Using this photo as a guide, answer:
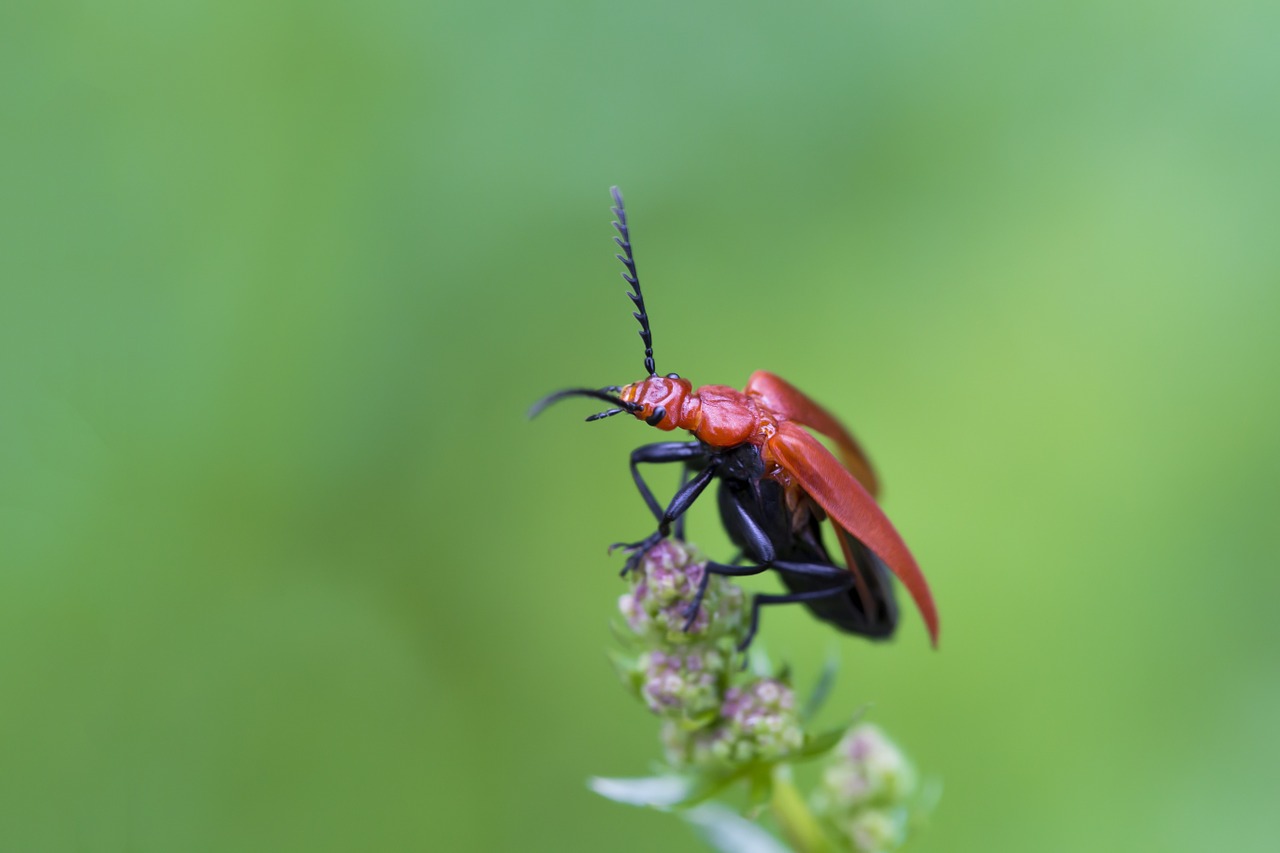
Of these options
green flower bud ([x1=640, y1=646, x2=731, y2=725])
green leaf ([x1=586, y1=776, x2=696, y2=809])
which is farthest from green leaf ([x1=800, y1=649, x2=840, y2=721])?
green leaf ([x1=586, y1=776, x2=696, y2=809])

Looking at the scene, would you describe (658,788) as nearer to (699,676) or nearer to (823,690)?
(699,676)

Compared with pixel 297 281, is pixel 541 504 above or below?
below

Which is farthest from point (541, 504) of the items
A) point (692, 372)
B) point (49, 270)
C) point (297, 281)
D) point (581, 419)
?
point (49, 270)

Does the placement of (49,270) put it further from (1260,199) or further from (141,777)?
(1260,199)

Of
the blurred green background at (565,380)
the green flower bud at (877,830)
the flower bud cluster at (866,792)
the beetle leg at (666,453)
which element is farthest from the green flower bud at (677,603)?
the blurred green background at (565,380)

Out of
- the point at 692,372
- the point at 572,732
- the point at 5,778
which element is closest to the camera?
the point at 5,778

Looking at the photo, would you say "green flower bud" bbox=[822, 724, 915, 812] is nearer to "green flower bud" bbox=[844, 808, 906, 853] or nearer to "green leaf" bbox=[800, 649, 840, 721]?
"green flower bud" bbox=[844, 808, 906, 853]

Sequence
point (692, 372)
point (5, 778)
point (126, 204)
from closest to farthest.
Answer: point (5, 778) → point (126, 204) → point (692, 372)
